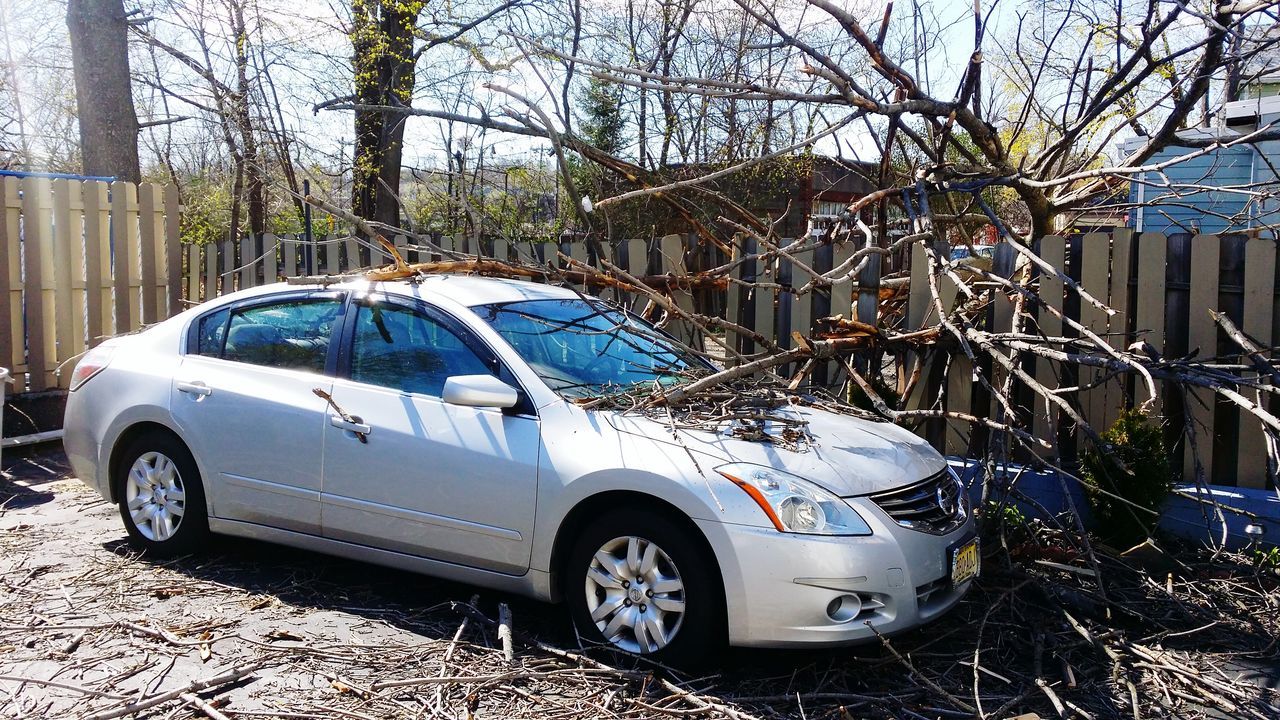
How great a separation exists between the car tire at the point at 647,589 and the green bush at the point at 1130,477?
280 cm

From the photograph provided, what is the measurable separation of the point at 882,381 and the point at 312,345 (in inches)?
139

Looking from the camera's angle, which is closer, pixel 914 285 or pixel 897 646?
pixel 897 646

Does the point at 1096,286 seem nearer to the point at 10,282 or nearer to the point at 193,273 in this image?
the point at 10,282

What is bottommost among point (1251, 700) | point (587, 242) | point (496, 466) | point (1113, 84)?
point (1251, 700)

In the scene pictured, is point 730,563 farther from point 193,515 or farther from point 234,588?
point 193,515

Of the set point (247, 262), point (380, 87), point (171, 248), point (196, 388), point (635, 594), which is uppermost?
point (380, 87)

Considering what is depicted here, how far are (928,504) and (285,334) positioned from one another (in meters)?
3.32

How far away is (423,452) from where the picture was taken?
14.9 feet

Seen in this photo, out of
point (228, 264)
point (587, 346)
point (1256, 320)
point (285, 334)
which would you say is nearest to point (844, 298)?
point (1256, 320)

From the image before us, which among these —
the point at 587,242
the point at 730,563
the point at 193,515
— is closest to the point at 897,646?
the point at 730,563

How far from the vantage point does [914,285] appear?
21.6 ft

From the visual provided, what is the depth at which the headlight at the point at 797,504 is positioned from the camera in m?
3.81

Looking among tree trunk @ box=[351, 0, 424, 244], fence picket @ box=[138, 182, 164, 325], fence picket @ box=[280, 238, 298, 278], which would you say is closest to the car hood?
fence picket @ box=[138, 182, 164, 325]

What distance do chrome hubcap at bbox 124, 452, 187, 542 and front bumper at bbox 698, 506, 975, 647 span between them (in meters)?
3.12
